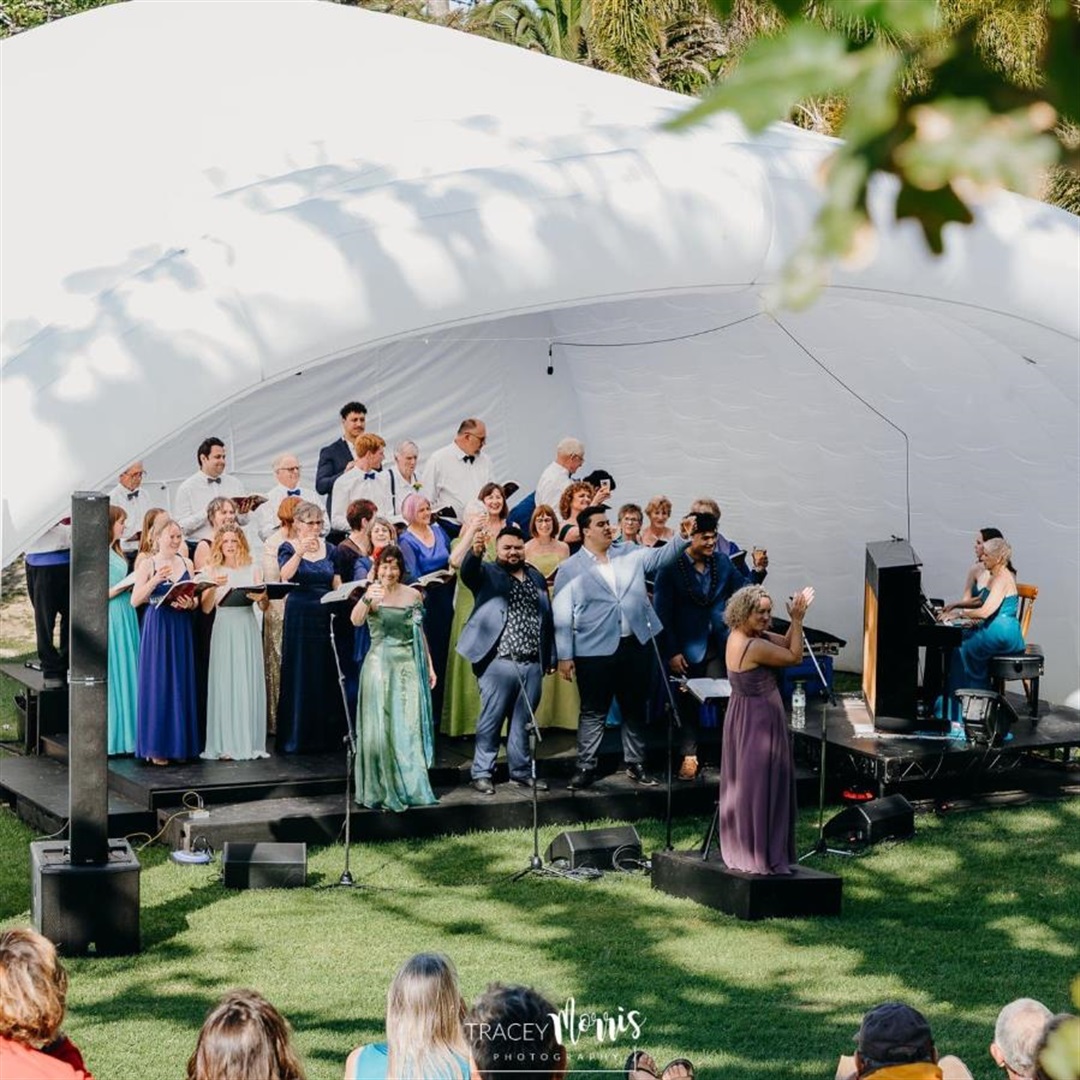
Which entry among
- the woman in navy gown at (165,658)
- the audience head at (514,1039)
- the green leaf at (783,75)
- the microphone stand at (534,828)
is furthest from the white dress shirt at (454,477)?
the green leaf at (783,75)

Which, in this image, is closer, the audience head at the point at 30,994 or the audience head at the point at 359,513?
the audience head at the point at 30,994

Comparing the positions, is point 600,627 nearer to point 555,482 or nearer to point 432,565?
point 432,565

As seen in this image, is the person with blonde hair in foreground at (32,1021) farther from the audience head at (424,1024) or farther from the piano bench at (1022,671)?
the piano bench at (1022,671)

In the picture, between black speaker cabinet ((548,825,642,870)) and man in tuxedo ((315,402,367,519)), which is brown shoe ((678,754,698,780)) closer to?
black speaker cabinet ((548,825,642,870))

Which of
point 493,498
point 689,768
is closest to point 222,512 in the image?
point 493,498

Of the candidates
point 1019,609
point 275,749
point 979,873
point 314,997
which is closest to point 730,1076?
point 314,997

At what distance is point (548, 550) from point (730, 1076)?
5.52 meters

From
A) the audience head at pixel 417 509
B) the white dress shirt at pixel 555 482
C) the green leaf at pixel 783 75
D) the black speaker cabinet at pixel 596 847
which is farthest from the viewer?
the white dress shirt at pixel 555 482

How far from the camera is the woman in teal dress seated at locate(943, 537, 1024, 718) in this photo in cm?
1251

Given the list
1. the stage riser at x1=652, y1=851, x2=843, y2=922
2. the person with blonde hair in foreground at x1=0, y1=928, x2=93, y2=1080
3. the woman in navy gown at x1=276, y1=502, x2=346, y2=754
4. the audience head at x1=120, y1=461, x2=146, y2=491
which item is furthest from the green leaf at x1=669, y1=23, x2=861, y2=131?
the audience head at x1=120, y1=461, x2=146, y2=491

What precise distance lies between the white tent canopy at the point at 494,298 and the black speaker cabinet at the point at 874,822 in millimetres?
3085

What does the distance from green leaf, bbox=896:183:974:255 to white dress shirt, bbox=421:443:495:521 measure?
41.7ft

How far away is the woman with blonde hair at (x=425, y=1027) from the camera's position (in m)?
4.63

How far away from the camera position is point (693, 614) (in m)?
11.7
